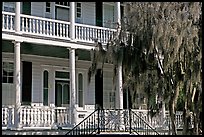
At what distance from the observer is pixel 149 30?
13.0 metres

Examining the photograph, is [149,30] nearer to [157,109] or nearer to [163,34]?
[163,34]

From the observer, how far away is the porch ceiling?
1850cm

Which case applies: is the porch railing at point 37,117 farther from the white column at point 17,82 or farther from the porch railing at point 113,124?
the porch railing at point 113,124

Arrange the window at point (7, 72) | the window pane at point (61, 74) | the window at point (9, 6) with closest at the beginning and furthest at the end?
the window at point (9, 6) → the window at point (7, 72) → the window pane at point (61, 74)

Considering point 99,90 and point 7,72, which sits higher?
point 7,72

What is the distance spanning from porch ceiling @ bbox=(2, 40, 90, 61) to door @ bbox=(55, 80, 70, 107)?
1431 mm

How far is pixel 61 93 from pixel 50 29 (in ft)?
14.2

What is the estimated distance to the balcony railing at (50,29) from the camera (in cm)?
1703

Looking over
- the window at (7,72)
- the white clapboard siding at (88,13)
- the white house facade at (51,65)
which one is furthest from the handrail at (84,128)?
the white clapboard siding at (88,13)

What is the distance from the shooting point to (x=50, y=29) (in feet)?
59.5

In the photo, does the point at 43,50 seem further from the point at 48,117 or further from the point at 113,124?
the point at 113,124

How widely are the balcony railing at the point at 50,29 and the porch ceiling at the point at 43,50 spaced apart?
2.45 feet

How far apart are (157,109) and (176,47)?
2675mm

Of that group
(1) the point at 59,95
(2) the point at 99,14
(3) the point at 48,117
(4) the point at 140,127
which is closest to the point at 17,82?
(3) the point at 48,117
